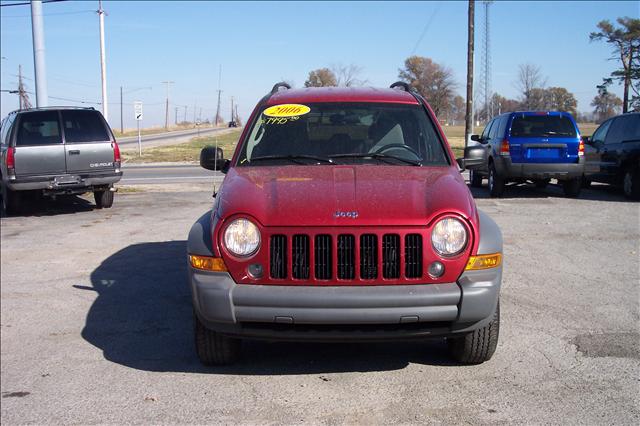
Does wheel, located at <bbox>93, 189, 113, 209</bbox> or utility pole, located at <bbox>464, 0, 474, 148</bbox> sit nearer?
wheel, located at <bbox>93, 189, 113, 209</bbox>

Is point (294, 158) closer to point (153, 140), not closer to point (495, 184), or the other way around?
point (495, 184)

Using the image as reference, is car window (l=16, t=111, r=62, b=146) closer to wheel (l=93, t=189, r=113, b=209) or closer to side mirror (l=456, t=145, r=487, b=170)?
wheel (l=93, t=189, r=113, b=209)

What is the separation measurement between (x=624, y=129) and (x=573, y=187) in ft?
5.05

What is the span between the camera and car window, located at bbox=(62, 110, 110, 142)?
11.5 metres

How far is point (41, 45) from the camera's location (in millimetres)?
18141

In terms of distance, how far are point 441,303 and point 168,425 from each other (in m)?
1.71

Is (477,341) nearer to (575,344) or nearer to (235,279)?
(575,344)

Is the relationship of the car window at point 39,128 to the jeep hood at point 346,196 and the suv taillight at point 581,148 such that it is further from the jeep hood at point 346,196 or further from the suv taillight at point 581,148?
the suv taillight at point 581,148

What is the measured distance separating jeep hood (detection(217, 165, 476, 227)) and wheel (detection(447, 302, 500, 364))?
0.77m

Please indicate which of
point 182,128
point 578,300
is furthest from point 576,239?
point 182,128

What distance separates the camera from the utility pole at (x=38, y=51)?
59.0ft

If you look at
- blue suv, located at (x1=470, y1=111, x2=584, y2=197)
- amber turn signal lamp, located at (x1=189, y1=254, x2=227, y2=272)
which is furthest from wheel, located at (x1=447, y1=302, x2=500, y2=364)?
blue suv, located at (x1=470, y1=111, x2=584, y2=197)

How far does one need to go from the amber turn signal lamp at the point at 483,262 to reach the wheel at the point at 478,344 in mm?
328

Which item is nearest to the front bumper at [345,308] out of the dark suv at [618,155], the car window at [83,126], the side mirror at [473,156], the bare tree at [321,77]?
the side mirror at [473,156]
